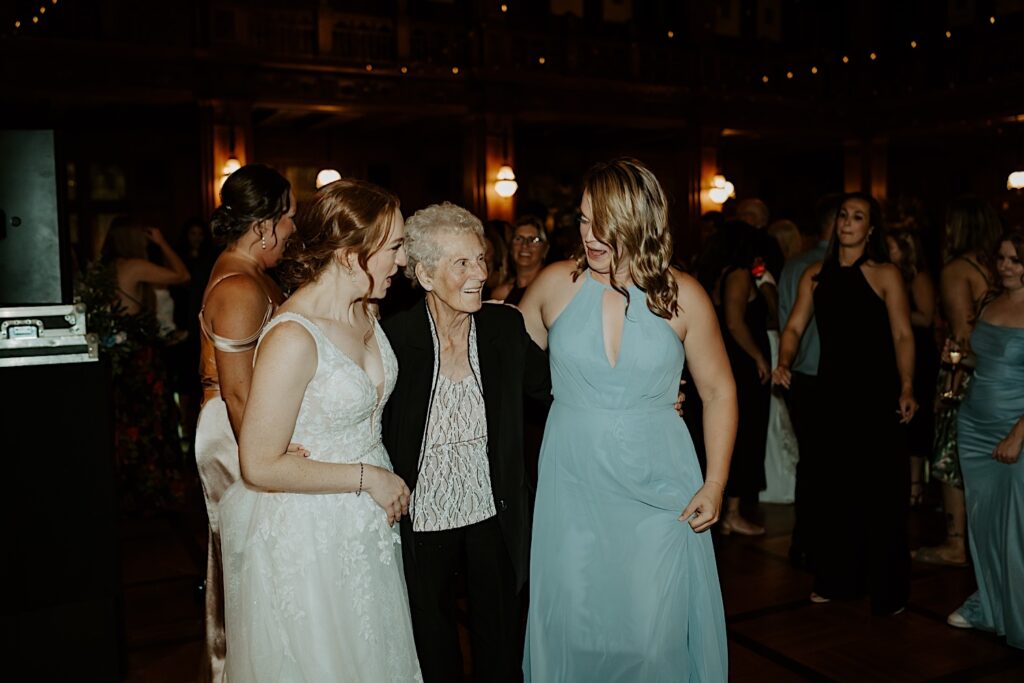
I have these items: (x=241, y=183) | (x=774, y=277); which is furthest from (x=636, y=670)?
(x=774, y=277)

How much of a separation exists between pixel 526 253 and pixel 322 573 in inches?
111

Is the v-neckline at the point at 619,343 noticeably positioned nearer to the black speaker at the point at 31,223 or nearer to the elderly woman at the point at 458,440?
the elderly woman at the point at 458,440

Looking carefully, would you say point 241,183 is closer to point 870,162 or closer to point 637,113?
point 637,113

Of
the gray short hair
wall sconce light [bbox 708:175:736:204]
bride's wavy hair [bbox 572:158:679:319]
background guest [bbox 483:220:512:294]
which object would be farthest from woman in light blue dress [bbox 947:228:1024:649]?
wall sconce light [bbox 708:175:736:204]

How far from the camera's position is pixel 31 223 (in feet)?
10.4

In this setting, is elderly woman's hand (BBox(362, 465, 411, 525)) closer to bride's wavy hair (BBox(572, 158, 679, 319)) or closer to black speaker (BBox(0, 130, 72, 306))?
bride's wavy hair (BBox(572, 158, 679, 319))

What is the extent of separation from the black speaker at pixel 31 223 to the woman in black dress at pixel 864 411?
303 centimetres

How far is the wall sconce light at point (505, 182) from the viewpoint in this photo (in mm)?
12516

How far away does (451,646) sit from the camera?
8.26 ft

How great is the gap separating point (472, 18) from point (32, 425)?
11.1 metres

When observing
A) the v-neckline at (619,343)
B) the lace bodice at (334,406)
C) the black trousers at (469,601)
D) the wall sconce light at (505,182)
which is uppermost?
the wall sconce light at (505,182)

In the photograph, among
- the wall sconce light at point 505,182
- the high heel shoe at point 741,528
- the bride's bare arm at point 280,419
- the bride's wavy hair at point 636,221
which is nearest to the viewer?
the bride's bare arm at point 280,419

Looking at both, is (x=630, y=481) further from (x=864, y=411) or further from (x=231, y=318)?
(x=864, y=411)

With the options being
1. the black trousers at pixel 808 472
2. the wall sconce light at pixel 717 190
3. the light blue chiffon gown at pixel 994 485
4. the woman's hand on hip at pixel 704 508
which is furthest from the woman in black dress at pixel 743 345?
the wall sconce light at pixel 717 190
